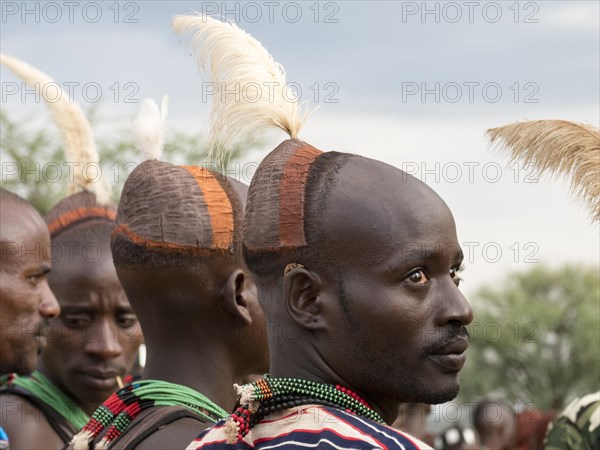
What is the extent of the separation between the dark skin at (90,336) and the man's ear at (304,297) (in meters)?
2.69

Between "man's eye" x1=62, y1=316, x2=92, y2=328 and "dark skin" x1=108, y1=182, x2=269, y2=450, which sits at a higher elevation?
"dark skin" x1=108, y1=182, x2=269, y2=450

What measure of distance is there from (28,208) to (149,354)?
5.82ft

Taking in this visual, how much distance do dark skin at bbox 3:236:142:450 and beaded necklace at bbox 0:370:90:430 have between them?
0.12 feet

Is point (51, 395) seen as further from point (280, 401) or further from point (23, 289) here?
point (280, 401)

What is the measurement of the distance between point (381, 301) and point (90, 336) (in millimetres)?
2936

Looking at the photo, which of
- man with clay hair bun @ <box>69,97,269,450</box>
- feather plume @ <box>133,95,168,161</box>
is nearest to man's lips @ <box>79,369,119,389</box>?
feather plume @ <box>133,95,168,161</box>

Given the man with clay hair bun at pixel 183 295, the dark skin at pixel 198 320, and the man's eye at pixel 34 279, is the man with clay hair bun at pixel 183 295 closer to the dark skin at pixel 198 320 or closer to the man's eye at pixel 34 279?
the dark skin at pixel 198 320

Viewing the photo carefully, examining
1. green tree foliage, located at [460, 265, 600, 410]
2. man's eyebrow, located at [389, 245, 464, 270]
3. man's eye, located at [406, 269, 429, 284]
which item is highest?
man's eyebrow, located at [389, 245, 464, 270]

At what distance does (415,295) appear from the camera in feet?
9.64

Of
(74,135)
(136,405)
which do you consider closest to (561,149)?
(136,405)

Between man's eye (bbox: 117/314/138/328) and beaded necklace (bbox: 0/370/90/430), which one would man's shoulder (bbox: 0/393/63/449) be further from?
man's eye (bbox: 117/314/138/328)

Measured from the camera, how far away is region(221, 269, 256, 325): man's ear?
3.98 meters

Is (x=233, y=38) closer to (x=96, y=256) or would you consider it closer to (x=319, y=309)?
(x=319, y=309)

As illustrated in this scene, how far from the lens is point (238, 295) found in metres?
4.02
